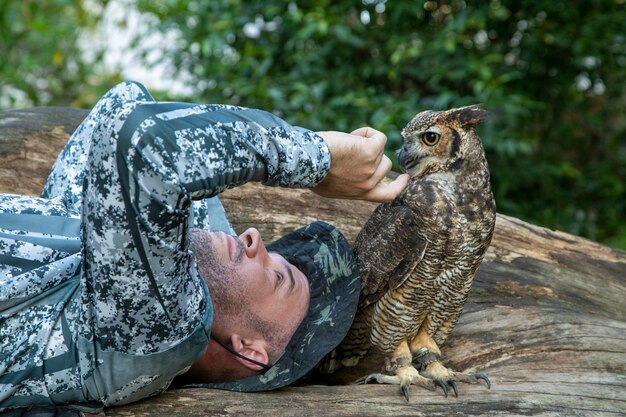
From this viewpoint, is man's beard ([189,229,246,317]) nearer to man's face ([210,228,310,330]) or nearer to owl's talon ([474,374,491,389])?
man's face ([210,228,310,330])

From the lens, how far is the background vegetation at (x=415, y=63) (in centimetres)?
443

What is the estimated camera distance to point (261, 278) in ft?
7.45

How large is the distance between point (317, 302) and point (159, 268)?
0.85 metres

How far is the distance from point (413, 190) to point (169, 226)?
0.96 meters

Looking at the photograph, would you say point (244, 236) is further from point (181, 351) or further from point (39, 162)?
point (39, 162)

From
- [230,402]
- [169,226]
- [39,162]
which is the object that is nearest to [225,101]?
[39,162]

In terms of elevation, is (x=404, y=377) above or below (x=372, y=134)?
below

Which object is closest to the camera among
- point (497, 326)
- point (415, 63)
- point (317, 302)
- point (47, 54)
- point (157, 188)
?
point (157, 188)

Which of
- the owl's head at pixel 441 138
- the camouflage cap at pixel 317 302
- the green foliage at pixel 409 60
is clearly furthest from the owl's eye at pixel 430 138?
the green foliage at pixel 409 60

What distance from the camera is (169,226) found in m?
1.66

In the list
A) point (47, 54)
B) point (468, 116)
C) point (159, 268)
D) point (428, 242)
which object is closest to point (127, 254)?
point (159, 268)

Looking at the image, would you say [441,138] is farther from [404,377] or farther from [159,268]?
[159,268]

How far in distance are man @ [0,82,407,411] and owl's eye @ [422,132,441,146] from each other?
302mm

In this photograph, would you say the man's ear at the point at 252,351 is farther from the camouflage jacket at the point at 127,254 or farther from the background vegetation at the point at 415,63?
the background vegetation at the point at 415,63
